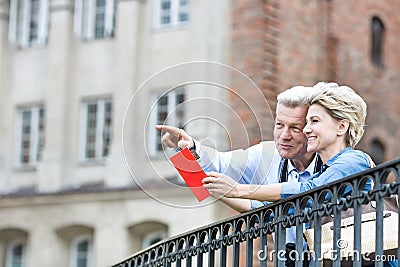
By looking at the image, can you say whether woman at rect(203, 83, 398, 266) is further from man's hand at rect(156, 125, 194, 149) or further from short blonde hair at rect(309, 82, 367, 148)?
man's hand at rect(156, 125, 194, 149)

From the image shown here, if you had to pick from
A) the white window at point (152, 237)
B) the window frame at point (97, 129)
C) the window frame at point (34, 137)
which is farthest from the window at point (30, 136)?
the white window at point (152, 237)

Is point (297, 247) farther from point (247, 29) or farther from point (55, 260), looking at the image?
point (55, 260)

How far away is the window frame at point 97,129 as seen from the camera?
2733cm

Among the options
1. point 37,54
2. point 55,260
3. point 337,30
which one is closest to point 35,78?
point 37,54

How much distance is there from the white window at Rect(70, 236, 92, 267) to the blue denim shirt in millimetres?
21534

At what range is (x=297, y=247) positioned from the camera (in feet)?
20.5

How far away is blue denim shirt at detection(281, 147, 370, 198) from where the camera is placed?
611cm

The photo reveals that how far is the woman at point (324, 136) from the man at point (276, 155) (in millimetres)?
126

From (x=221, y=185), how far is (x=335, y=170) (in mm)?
581

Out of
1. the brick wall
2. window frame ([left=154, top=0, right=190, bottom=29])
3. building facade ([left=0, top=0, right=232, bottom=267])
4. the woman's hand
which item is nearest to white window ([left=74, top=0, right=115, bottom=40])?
building facade ([left=0, top=0, right=232, bottom=267])

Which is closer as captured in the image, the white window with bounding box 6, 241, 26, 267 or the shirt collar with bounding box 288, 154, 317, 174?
the shirt collar with bounding box 288, 154, 317, 174

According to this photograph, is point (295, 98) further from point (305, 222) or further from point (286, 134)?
point (305, 222)

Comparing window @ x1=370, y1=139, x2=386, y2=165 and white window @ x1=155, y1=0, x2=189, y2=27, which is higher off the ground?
white window @ x1=155, y1=0, x2=189, y2=27

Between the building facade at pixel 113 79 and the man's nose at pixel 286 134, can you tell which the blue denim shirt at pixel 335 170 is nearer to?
the man's nose at pixel 286 134
